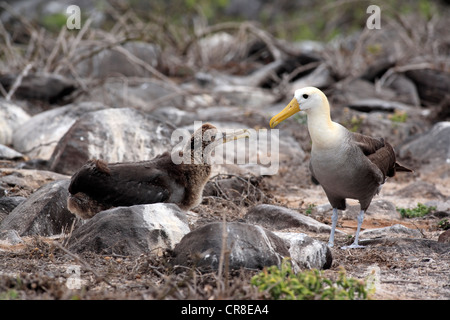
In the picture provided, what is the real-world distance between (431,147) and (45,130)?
6.42 m

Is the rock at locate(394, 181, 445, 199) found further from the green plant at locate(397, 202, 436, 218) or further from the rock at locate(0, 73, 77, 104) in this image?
the rock at locate(0, 73, 77, 104)

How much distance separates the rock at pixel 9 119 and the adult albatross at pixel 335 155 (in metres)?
5.76

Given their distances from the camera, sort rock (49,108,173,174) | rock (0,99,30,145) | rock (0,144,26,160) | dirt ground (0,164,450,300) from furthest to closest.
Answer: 1. rock (0,99,30,145)
2. rock (0,144,26,160)
3. rock (49,108,173,174)
4. dirt ground (0,164,450,300)

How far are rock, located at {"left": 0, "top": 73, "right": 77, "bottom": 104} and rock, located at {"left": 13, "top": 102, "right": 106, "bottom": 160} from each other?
7.25 ft

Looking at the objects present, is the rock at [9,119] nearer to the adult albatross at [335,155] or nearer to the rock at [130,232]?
the rock at [130,232]

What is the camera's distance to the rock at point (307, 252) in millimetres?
4688

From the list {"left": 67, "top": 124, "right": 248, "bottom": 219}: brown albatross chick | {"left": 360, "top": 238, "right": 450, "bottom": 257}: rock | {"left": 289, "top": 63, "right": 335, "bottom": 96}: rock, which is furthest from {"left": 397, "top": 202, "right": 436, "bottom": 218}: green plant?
{"left": 289, "top": 63, "right": 335, "bottom": 96}: rock

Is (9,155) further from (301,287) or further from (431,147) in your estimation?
(431,147)

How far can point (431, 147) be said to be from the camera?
10438 mm

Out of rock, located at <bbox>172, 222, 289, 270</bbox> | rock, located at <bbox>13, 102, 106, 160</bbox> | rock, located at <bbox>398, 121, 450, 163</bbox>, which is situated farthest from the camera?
rock, located at <bbox>398, 121, 450, 163</bbox>

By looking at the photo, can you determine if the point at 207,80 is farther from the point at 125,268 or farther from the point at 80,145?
the point at 125,268

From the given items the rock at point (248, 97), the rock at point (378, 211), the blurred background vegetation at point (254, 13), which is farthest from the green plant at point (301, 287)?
the blurred background vegetation at point (254, 13)

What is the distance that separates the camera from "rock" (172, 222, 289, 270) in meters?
4.23
